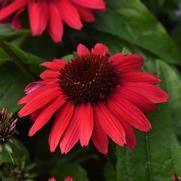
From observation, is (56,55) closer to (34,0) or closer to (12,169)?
(34,0)

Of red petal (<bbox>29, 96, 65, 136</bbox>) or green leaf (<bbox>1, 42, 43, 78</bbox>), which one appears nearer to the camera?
red petal (<bbox>29, 96, 65, 136</bbox>)

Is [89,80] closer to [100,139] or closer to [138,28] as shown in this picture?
[100,139]

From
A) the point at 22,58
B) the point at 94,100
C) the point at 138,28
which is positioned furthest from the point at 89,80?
the point at 138,28

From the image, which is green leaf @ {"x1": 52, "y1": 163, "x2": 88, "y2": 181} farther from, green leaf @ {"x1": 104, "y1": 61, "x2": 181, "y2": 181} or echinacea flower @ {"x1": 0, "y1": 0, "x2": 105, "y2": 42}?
echinacea flower @ {"x1": 0, "y1": 0, "x2": 105, "y2": 42}

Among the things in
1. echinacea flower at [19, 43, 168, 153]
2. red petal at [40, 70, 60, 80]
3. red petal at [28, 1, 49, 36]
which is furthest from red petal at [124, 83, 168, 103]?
red petal at [28, 1, 49, 36]

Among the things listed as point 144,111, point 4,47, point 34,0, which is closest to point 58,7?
point 34,0
